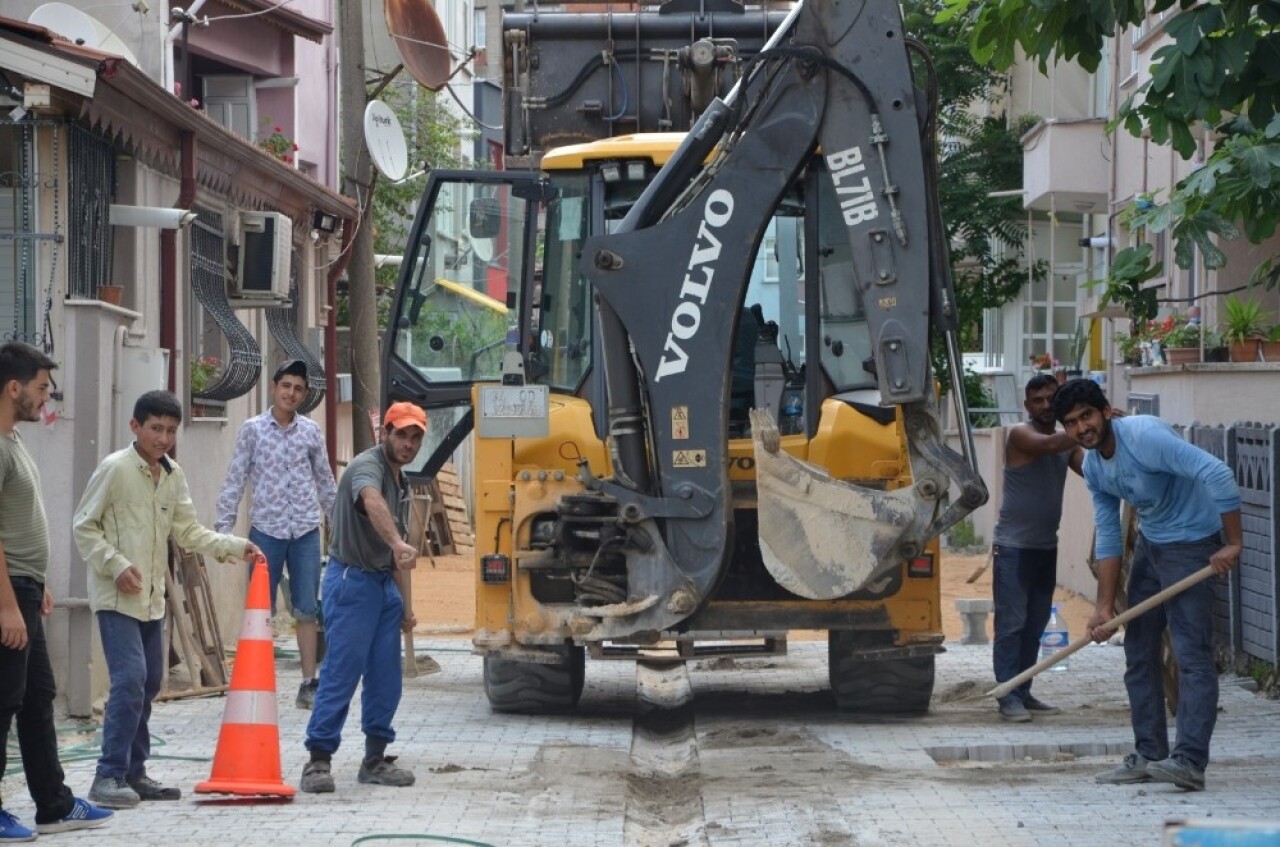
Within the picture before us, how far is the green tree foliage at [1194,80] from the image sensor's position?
7.84 m

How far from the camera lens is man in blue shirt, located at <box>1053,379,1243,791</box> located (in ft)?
27.9

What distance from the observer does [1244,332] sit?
1552cm

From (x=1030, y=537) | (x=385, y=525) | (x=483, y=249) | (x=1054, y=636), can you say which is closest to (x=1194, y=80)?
(x=385, y=525)

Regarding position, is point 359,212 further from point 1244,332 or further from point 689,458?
point 689,458

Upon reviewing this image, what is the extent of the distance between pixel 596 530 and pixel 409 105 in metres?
24.5

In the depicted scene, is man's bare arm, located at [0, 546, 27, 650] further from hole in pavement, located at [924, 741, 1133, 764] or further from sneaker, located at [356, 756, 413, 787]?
hole in pavement, located at [924, 741, 1133, 764]

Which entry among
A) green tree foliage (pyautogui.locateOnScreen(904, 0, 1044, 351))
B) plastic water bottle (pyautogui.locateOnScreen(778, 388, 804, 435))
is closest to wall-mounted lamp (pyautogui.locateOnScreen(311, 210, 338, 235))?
plastic water bottle (pyautogui.locateOnScreen(778, 388, 804, 435))

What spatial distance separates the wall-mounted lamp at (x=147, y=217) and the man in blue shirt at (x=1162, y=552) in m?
5.71

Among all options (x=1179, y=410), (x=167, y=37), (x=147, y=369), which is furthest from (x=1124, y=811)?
(x=167, y=37)

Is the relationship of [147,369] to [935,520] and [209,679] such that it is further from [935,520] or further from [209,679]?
[935,520]

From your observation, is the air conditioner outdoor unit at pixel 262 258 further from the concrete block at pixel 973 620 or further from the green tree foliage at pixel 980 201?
the green tree foliage at pixel 980 201

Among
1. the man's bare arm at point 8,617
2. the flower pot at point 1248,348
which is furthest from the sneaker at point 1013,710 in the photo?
the man's bare arm at point 8,617

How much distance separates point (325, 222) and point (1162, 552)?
38.7 ft

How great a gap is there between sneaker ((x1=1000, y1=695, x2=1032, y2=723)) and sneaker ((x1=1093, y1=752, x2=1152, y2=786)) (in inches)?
80.3
